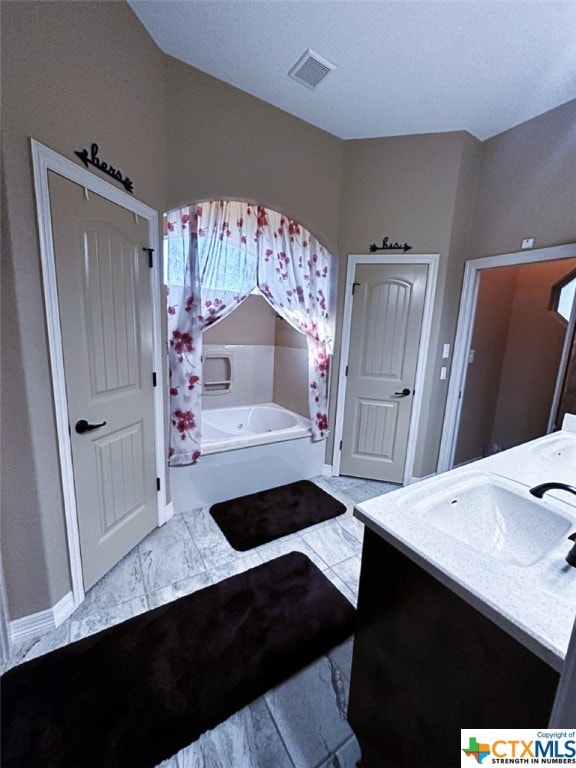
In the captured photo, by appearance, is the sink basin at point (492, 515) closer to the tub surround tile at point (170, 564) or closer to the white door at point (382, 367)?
the tub surround tile at point (170, 564)

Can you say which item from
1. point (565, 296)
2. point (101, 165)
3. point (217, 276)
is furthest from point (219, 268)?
point (565, 296)

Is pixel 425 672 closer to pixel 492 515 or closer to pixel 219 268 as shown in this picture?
pixel 492 515

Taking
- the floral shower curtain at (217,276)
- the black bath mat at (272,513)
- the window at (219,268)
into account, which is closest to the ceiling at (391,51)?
the floral shower curtain at (217,276)

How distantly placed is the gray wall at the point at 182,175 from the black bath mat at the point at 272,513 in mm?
924

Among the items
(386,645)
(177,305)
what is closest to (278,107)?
(177,305)

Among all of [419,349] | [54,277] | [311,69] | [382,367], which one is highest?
[311,69]

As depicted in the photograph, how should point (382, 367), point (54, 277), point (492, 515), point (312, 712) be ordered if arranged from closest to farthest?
1. point (492, 515)
2. point (312, 712)
3. point (54, 277)
4. point (382, 367)

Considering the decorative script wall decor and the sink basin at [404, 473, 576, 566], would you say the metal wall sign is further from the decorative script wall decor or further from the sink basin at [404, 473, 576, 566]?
the sink basin at [404, 473, 576, 566]

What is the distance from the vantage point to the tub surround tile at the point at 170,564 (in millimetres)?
1839

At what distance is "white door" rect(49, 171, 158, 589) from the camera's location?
1.49 m

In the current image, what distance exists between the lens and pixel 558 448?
61.6 inches

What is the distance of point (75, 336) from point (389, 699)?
6.05 ft

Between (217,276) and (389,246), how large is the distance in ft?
4.89

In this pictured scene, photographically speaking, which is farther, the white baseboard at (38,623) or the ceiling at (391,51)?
the ceiling at (391,51)
